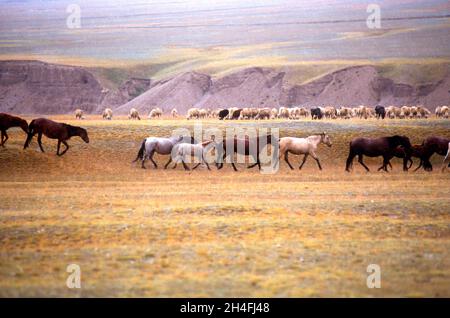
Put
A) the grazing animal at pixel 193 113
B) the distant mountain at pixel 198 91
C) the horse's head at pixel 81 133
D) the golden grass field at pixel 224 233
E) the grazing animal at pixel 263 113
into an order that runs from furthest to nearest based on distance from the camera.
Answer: the distant mountain at pixel 198 91, the grazing animal at pixel 193 113, the grazing animal at pixel 263 113, the horse's head at pixel 81 133, the golden grass field at pixel 224 233

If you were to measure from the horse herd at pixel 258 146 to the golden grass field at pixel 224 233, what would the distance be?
1.74 metres

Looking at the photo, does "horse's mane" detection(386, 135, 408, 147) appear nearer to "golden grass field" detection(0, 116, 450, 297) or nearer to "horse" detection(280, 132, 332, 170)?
"golden grass field" detection(0, 116, 450, 297)

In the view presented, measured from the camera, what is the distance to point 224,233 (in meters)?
15.7

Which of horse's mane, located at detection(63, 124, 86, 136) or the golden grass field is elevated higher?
horse's mane, located at detection(63, 124, 86, 136)

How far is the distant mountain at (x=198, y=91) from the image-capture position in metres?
79.4

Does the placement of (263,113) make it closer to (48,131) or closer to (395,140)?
(395,140)

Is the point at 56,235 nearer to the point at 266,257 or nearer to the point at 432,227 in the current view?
the point at 266,257

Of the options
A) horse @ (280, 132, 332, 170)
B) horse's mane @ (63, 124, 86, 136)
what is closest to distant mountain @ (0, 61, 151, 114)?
horse's mane @ (63, 124, 86, 136)

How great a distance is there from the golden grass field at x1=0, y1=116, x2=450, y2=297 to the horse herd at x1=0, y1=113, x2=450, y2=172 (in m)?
1.74

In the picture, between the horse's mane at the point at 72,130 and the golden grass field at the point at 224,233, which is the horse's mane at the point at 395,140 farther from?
the horse's mane at the point at 72,130

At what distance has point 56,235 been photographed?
1545cm

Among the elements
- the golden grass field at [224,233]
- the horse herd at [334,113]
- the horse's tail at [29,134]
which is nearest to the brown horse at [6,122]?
the horse's tail at [29,134]

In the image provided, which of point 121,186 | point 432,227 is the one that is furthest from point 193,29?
point 432,227

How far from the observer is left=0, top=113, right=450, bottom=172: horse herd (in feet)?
101
